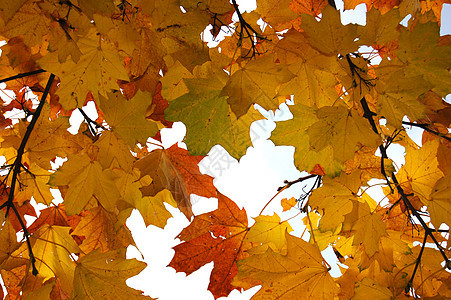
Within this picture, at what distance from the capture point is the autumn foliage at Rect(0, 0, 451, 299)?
2.87 feet

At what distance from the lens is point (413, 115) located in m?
0.88

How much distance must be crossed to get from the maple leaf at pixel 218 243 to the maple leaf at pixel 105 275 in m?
0.27

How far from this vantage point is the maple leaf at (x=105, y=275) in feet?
3.22

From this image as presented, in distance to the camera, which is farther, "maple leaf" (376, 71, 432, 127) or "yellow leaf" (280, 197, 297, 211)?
"yellow leaf" (280, 197, 297, 211)

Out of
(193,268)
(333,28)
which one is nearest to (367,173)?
(333,28)

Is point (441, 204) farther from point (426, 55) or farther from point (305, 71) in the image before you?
point (305, 71)

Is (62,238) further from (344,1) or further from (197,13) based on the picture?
(344,1)

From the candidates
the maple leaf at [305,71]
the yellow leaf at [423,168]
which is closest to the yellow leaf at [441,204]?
the yellow leaf at [423,168]

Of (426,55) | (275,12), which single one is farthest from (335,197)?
(275,12)

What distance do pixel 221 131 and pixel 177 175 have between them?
330mm

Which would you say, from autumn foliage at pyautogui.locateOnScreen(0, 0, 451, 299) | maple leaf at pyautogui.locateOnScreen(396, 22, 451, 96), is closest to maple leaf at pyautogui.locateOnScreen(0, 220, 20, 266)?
autumn foliage at pyautogui.locateOnScreen(0, 0, 451, 299)

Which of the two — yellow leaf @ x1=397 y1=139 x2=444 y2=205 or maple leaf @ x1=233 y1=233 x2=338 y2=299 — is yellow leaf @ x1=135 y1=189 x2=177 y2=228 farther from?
yellow leaf @ x1=397 y1=139 x2=444 y2=205

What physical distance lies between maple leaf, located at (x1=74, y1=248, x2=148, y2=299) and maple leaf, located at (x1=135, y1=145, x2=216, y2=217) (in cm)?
21

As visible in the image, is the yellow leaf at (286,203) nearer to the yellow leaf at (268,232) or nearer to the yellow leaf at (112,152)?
the yellow leaf at (268,232)
